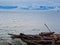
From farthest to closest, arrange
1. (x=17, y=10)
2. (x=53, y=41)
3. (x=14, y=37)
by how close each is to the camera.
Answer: (x=17, y=10) < (x=14, y=37) < (x=53, y=41)

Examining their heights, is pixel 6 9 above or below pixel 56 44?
above

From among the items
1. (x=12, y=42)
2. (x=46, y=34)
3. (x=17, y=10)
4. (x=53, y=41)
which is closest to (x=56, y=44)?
(x=53, y=41)

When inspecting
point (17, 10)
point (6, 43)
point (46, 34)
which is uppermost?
point (17, 10)

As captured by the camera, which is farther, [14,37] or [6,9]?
[6,9]

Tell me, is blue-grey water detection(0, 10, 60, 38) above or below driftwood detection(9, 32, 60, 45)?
above

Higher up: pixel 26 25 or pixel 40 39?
pixel 26 25

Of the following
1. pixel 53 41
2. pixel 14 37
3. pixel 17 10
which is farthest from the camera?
pixel 17 10

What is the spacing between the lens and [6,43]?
2729 mm

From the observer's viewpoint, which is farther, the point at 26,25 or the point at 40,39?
the point at 26,25

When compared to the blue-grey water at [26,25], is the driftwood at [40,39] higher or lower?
lower

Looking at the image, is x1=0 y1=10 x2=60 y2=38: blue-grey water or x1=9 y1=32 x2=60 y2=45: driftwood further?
x1=0 y1=10 x2=60 y2=38: blue-grey water

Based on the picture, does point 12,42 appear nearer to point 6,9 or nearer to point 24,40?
point 24,40

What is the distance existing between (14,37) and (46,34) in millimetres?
486

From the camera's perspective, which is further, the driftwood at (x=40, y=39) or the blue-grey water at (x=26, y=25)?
the blue-grey water at (x=26, y=25)
